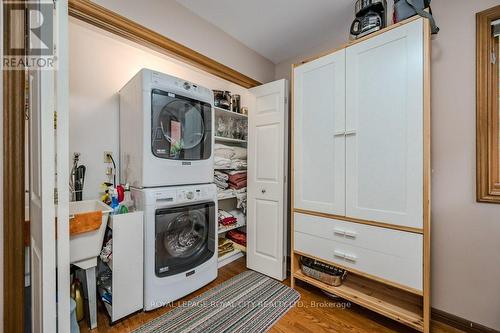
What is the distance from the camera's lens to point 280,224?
2107 mm

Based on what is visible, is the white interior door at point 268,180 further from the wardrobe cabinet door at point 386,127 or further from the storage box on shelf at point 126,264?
the storage box on shelf at point 126,264

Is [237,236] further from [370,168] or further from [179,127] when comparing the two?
[370,168]

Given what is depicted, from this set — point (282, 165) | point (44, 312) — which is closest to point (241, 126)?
point (282, 165)

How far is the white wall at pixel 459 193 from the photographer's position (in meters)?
1.37

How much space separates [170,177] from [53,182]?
83 centimetres

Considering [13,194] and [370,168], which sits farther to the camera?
[370,168]

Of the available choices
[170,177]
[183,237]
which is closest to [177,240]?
[183,237]

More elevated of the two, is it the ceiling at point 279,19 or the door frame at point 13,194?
the ceiling at point 279,19

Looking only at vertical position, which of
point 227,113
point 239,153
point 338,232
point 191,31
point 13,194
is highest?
point 191,31

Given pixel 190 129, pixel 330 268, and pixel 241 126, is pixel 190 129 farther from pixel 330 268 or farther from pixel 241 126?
pixel 330 268

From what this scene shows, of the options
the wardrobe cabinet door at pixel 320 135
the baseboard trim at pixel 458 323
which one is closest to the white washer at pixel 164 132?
the wardrobe cabinet door at pixel 320 135

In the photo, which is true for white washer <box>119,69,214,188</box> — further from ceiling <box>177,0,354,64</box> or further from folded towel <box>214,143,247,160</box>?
ceiling <box>177,0,354,64</box>

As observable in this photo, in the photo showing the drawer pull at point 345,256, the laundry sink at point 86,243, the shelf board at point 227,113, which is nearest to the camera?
the laundry sink at point 86,243

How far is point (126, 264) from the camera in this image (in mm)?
1505
